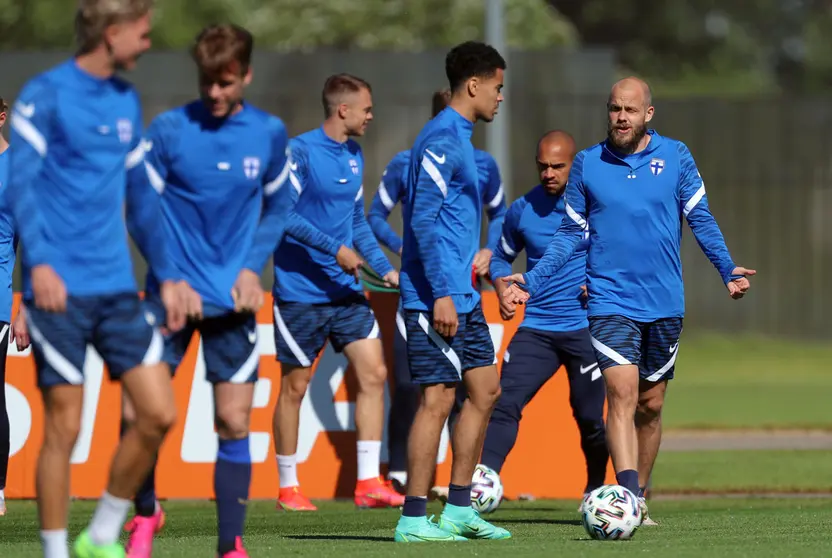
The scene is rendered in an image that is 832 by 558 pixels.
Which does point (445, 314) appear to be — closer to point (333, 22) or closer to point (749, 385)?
point (749, 385)

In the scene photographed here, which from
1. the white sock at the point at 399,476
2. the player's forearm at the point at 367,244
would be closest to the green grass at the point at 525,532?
the white sock at the point at 399,476

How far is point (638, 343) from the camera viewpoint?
27.2 feet

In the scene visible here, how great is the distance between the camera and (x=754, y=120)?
92.8 feet

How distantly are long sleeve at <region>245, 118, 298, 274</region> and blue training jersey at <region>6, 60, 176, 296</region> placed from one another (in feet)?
2.00

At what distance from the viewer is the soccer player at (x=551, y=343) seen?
9.73 m

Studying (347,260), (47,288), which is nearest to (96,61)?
(47,288)

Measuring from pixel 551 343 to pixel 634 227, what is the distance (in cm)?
162

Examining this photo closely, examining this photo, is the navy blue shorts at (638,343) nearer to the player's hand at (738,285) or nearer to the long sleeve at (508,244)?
the player's hand at (738,285)

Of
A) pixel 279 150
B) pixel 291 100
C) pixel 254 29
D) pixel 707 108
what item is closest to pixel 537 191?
pixel 279 150

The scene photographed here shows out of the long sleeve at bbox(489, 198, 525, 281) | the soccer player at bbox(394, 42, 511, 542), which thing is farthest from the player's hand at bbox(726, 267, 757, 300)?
the long sleeve at bbox(489, 198, 525, 281)

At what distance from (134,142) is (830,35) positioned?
45719mm

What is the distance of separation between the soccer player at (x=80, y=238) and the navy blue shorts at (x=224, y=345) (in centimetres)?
35

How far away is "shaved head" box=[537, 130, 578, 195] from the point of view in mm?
9695

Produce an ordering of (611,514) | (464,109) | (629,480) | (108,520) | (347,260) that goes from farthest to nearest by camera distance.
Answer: (347,260)
(629,480)
(464,109)
(611,514)
(108,520)
